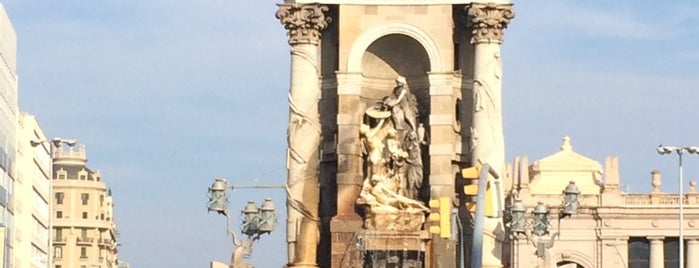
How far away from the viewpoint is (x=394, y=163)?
62812mm

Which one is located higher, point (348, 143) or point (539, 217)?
point (348, 143)

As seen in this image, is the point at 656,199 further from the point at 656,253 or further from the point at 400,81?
the point at 400,81

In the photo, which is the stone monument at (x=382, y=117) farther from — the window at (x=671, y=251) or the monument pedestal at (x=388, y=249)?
the window at (x=671, y=251)

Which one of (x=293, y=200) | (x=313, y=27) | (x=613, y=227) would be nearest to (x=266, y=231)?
(x=293, y=200)

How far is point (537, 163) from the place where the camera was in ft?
532

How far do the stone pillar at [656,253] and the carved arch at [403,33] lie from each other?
96239 mm

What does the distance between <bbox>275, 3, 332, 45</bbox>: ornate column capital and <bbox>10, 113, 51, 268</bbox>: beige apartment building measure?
195ft

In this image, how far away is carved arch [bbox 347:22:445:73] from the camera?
63.2 metres

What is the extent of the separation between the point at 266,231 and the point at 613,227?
97.9 metres

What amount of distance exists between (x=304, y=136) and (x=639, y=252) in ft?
327

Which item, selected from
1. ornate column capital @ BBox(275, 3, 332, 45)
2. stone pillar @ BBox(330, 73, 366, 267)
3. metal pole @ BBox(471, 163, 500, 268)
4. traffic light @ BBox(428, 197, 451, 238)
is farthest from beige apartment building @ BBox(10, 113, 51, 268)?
metal pole @ BBox(471, 163, 500, 268)

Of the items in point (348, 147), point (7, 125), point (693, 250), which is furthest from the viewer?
point (693, 250)

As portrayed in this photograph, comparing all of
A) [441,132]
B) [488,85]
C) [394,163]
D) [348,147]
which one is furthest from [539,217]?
[348,147]

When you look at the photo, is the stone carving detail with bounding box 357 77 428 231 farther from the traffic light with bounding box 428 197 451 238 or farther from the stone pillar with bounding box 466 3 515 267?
the traffic light with bounding box 428 197 451 238
